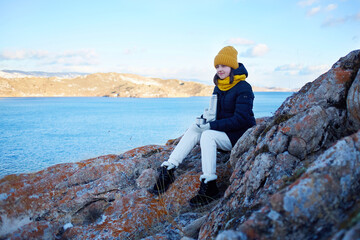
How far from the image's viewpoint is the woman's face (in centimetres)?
459

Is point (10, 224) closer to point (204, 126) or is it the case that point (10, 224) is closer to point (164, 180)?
point (164, 180)

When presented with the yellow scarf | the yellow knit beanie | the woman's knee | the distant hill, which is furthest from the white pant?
the distant hill

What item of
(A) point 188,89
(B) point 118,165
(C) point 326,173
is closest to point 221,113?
(B) point 118,165

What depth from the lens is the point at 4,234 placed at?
4.07m

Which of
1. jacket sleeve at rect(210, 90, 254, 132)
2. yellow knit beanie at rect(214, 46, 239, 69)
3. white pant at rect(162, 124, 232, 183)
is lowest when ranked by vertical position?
white pant at rect(162, 124, 232, 183)

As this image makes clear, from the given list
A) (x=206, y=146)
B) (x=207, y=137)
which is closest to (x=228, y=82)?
(x=207, y=137)

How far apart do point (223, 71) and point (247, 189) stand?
7.73 ft

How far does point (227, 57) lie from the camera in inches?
178

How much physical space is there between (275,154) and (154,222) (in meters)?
2.25

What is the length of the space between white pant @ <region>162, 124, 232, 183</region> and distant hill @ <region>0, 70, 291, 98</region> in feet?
505

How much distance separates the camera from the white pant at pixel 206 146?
394cm

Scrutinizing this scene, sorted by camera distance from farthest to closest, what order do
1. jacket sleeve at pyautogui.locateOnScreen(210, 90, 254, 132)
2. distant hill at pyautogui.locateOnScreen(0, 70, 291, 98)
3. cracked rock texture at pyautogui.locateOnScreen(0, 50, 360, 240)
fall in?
distant hill at pyautogui.locateOnScreen(0, 70, 291, 98) < jacket sleeve at pyautogui.locateOnScreen(210, 90, 254, 132) < cracked rock texture at pyautogui.locateOnScreen(0, 50, 360, 240)

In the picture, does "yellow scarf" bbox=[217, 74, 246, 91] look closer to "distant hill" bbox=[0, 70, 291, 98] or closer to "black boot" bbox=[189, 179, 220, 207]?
"black boot" bbox=[189, 179, 220, 207]

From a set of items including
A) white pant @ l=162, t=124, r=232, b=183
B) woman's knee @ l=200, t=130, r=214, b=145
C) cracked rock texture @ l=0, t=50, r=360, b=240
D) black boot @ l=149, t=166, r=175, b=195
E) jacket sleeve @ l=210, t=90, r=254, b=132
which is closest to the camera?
cracked rock texture @ l=0, t=50, r=360, b=240
